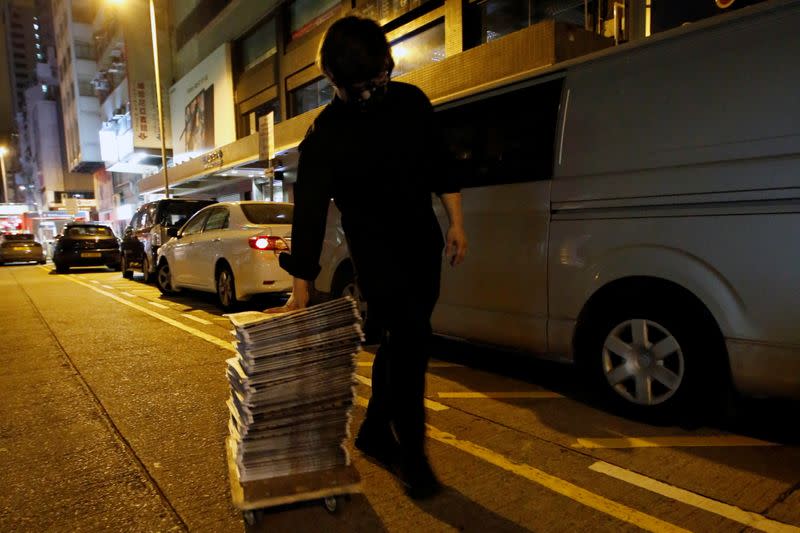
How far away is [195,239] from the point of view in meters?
8.27

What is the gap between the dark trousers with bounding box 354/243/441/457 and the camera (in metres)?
2.26

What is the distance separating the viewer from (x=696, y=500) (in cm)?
226

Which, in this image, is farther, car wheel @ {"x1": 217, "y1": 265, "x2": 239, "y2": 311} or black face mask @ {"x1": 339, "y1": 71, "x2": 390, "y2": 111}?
car wheel @ {"x1": 217, "y1": 265, "x2": 239, "y2": 311}

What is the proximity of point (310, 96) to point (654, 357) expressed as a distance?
18.4 m

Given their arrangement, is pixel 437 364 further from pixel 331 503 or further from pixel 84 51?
pixel 84 51

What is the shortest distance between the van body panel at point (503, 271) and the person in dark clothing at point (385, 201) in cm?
128

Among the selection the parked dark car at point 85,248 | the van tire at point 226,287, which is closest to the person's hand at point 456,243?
the van tire at point 226,287

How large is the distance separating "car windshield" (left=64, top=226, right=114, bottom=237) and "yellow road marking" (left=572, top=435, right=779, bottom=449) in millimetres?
17284

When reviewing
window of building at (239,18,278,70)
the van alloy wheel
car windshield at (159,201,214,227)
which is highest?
window of building at (239,18,278,70)

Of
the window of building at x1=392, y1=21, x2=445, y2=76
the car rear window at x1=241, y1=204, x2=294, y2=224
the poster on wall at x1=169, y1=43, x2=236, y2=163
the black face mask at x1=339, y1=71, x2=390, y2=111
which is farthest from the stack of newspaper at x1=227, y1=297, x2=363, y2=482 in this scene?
the poster on wall at x1=169, y1=43, x2=236, y2=163

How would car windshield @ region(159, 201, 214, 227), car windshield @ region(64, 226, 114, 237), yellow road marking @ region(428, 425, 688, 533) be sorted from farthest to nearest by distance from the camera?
car windshield @ region(64, 226, 114, 237) → car windshield @ region(159, 201, 214, 227) → yellow road marking @ region(428, 425, 688, 533)

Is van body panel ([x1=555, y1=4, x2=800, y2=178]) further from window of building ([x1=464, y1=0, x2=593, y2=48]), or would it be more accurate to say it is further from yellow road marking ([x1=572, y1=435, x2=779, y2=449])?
window of building ([x1=464, y1=0, x2=593, y2=48])

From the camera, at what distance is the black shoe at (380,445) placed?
2562 millimetres

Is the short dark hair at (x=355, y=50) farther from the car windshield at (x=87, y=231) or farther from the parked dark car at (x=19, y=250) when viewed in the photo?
the parked dark car at (x=19, y=250)
